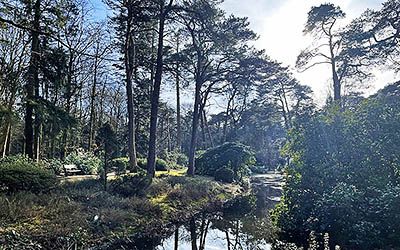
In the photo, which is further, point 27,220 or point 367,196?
point 367,196

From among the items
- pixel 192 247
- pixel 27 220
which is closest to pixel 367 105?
pixel 192 247

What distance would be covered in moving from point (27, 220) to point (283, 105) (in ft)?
93.6

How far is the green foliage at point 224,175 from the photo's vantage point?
20.8m

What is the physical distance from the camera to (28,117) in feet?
48.2

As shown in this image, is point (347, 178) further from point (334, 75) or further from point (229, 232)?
point (334, 75)

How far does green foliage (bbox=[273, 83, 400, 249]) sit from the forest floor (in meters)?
3.88

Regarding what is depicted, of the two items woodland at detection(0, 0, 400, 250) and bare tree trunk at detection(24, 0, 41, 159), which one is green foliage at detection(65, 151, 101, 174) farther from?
bare tree trunk at detection(24, 0, 41, 159)

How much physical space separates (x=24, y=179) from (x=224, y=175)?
43.5ft

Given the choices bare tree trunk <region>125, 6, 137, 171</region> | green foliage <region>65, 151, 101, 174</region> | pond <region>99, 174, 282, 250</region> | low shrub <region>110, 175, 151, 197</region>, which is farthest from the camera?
green foliage <region>65, 151, 101, 174</region>

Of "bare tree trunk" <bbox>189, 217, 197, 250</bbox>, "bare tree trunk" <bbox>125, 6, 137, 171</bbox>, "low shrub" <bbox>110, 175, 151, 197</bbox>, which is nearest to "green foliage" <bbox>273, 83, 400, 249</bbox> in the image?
"bare tree trunk" <bbox>189, 217, 197, 250</bbox>

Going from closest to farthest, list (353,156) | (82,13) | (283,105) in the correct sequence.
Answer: (353,156)
(82,13)
(283,105)

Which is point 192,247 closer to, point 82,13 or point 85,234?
point 85,234

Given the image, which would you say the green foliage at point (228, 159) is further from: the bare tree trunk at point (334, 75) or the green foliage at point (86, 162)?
the green foliage at point (86, 162)

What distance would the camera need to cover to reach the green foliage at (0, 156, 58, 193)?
30.5 ft
